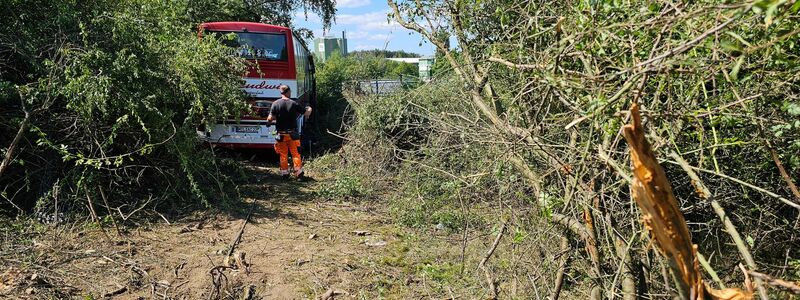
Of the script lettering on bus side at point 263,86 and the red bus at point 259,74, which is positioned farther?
the script lettering on bus side at point 263,86

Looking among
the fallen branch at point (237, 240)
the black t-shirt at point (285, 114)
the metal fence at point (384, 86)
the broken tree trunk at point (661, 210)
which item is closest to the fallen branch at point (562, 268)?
the broken tree trunk at point (661, 210)

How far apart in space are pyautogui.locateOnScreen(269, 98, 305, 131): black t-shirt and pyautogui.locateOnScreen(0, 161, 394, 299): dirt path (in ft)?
7.40

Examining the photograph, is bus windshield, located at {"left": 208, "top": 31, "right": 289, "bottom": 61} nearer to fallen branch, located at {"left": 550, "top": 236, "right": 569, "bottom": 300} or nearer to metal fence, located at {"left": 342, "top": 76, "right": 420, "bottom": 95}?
metal fence, located at {"left": 342, "top": 76, "right": 420, "bottom": 95}

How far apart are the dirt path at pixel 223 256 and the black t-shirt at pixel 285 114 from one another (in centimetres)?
226

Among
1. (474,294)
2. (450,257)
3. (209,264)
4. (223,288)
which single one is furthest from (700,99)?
(209,264)

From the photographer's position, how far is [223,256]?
5.63m

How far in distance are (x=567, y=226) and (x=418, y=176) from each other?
140 inches

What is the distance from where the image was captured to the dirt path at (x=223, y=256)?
192 inches

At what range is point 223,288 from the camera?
4.84 m

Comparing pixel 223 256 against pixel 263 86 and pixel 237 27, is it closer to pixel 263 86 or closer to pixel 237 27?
pixel 263 86

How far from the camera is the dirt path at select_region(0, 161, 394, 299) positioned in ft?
16.0

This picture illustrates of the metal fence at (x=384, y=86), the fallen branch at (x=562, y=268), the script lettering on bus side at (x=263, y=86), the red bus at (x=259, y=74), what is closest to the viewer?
the fallen branch at (x=562, y=268)

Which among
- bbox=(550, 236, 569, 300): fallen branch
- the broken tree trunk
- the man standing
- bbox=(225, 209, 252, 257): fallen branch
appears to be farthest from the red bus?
the broken tree trunk

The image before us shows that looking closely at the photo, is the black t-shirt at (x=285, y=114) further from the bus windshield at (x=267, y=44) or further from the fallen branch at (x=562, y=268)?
the fallen branch at (x=562, y=268)
